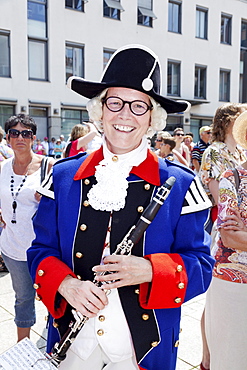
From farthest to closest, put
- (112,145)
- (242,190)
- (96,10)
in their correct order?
(96,10), (242,190), (112,145)

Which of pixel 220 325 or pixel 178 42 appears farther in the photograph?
pixel 178 42

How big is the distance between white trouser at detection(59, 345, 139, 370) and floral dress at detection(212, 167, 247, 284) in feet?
2.77

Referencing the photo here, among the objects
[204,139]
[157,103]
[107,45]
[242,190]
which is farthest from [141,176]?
[107,45]

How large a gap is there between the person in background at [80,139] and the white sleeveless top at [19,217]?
2.25 metres

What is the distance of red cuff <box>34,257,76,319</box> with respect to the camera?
1581mm

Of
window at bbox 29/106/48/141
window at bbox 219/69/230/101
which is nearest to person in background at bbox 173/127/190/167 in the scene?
window at bbox 29/106/48/141

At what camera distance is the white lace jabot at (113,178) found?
1.69m

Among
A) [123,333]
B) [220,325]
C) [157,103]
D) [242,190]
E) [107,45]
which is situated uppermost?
[107,45]

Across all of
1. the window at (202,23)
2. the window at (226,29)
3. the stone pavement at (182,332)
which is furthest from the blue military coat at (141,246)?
the window at (226,29)

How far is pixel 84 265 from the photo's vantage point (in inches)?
66.3

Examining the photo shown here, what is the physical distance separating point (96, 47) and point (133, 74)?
54.3 feet

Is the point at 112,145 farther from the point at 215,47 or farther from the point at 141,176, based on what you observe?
the point at 215,47

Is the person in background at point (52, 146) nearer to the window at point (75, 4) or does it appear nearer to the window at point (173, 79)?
the window at point (75, 4)

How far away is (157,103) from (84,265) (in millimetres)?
856
